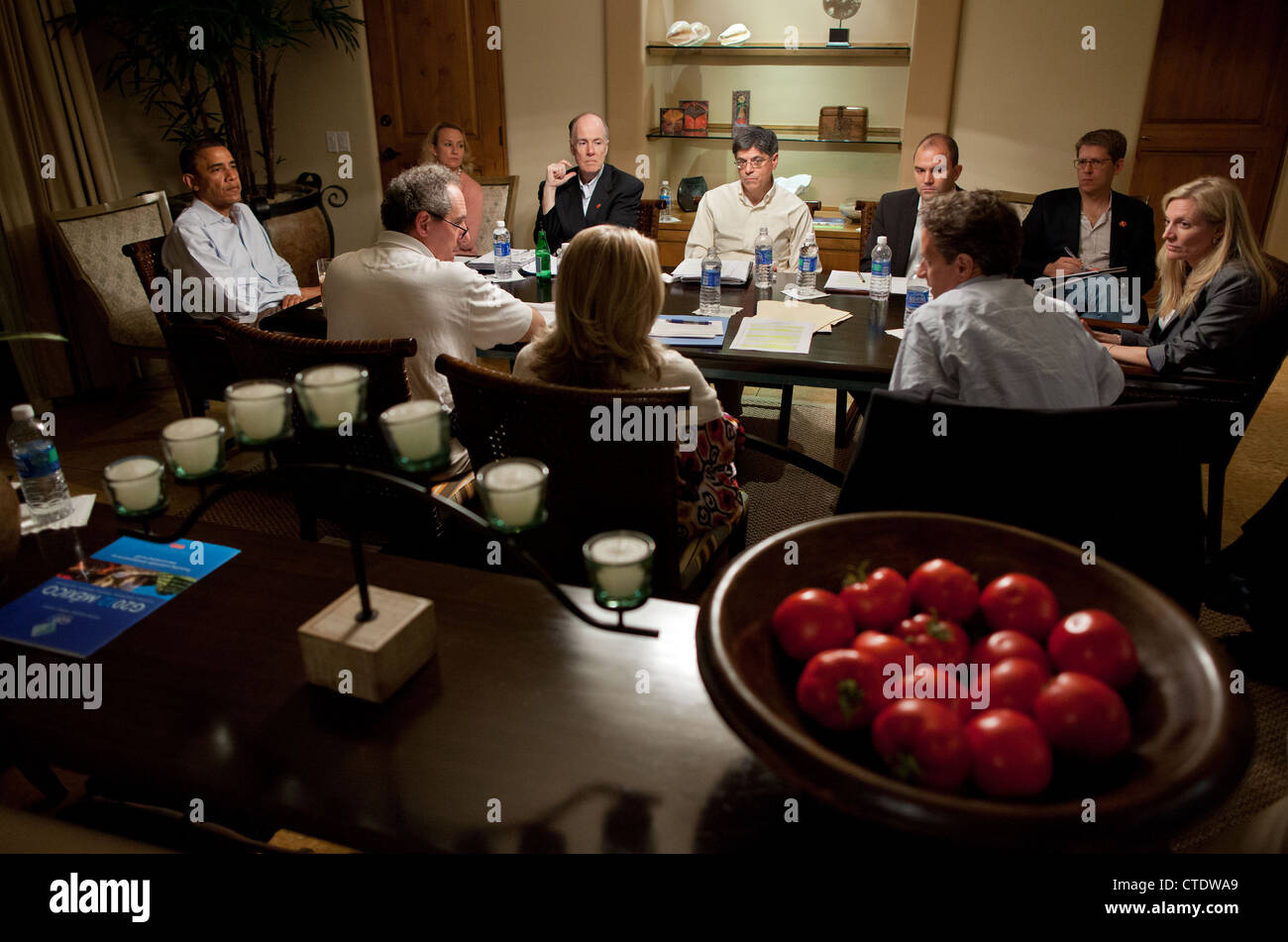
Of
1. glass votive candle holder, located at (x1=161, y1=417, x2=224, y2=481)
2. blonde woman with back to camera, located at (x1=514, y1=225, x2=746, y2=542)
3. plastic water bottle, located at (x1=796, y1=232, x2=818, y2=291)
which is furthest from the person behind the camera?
plastic water bottle, located at (x1=796, y1=232, x2=818, y2=291)

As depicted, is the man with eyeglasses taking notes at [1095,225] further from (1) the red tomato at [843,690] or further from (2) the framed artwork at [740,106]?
(1) the red tomato at [843,690]

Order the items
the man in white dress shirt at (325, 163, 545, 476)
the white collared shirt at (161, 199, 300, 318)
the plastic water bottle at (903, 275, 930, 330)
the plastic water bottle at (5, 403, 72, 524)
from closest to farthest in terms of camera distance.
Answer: the plastic water bottle at (5, 403, 72, 524) → the man in white dress shirt at (325, 163, 545, 476) → the plastic water bottle at (903, 275, 930, 330) → the white collared shirt at (161, 199, 300, 318)

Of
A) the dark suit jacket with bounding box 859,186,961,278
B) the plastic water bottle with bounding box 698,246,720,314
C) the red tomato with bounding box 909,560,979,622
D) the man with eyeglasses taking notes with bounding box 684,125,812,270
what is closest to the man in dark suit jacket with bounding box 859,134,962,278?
the dark suit jacket with bounding box 859,186,961,278

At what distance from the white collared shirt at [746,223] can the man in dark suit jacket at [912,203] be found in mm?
314

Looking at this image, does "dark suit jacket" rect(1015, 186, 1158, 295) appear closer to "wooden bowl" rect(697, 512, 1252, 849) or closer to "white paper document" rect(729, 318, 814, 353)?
"white paper document" rect(729, 318, 814, 353)

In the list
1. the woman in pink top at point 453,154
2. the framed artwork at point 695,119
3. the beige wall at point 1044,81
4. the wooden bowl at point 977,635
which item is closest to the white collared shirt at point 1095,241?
the beige wall at point 1044,81

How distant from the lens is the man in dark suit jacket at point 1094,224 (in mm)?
3396

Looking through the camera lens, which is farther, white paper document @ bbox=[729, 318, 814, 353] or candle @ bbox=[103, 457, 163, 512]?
white paper document @ bbox=[729, 318, 814, 353]

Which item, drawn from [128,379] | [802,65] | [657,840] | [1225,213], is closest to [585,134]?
[802,65]

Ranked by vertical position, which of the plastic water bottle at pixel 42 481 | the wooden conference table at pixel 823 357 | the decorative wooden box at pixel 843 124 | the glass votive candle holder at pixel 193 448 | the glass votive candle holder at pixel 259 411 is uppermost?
the decorative wooden box at pixel 843 124

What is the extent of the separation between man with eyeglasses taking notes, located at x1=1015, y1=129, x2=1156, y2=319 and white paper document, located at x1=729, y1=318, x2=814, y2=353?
1.37 m

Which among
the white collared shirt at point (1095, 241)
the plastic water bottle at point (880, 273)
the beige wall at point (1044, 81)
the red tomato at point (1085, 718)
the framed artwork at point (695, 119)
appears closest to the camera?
the red tomato at point (1085, 718)

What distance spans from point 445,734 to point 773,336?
72.1 inches

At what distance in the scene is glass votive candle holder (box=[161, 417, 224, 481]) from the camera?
951 millimetres
